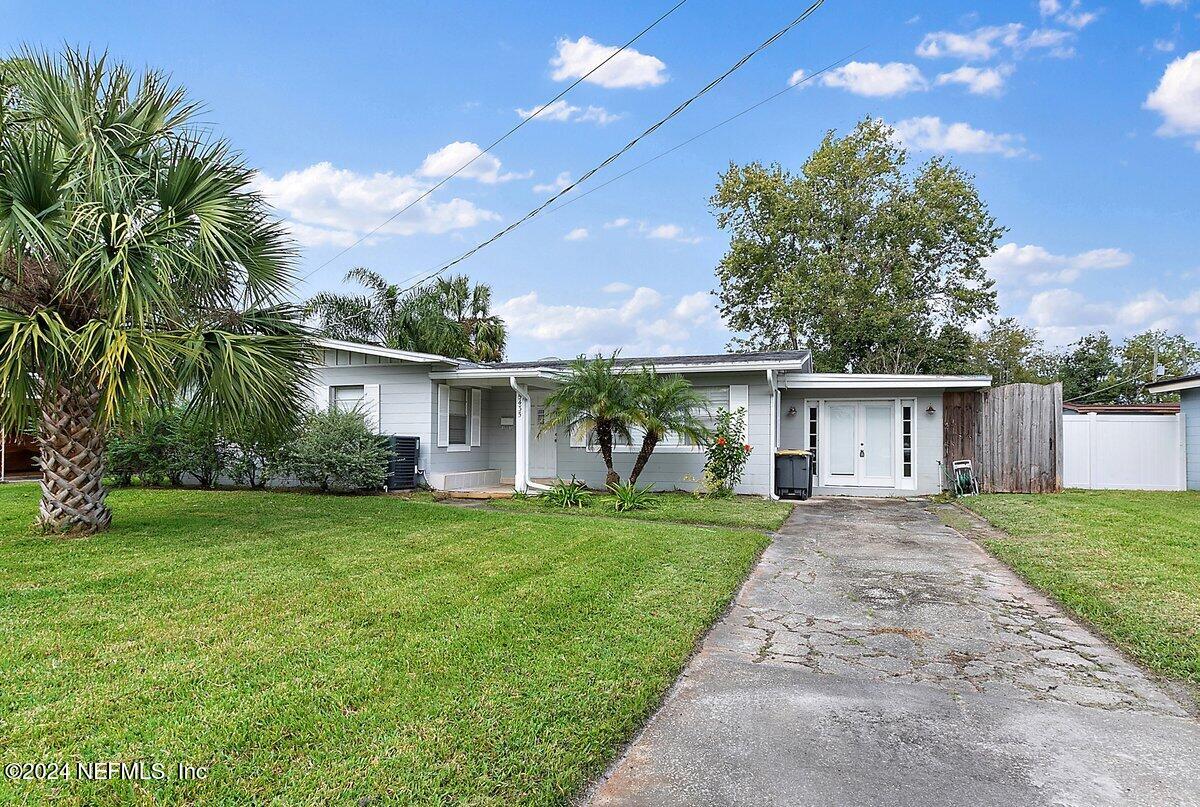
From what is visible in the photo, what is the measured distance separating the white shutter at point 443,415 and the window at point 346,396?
67.3 inches

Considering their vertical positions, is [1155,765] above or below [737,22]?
below

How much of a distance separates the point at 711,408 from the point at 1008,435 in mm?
5800

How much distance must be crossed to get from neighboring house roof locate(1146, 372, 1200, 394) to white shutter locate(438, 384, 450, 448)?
1501 centimetres

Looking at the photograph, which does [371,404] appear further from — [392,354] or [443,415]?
[443,415]

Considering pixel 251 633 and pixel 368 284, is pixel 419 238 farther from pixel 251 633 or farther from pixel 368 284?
pixel 251 633

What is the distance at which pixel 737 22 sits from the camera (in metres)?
9.43

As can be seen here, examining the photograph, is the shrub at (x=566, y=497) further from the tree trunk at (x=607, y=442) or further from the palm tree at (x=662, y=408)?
the palm tree at (x=662, y=408)

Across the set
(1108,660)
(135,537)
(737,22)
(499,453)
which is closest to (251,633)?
(135,537)

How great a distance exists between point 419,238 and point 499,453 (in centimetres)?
699

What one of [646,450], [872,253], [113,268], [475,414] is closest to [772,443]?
[646,450]

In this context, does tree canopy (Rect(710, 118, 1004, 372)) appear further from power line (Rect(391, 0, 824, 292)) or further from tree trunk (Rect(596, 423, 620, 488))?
tree trunk (Rect(596, 423, 620, 488))

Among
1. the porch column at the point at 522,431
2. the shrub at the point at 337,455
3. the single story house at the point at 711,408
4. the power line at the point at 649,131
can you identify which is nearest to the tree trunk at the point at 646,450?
the single story house at the point at 711,408

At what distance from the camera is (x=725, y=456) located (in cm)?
1191

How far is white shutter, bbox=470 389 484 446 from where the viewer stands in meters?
14.6
